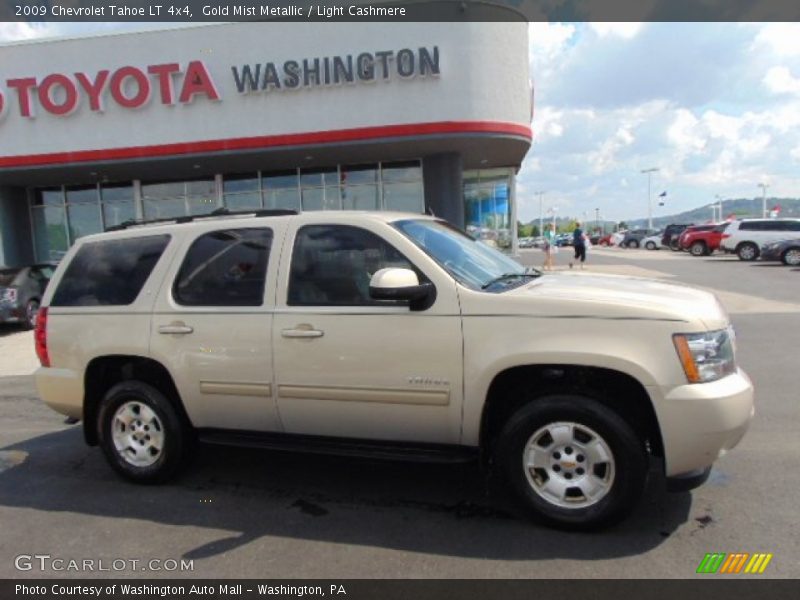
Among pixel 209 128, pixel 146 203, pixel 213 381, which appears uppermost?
pixel 209 128

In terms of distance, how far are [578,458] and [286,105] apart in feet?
48.2

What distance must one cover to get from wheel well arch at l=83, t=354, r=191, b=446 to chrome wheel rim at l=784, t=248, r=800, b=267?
24771 millimetres

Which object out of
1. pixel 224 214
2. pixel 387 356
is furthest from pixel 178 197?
pixel 387 356

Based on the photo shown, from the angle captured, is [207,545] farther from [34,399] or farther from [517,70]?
[517,70]

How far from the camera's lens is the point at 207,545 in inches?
136

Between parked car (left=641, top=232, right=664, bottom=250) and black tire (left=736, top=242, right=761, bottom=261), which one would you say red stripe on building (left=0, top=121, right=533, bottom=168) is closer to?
black tire (left=736, top=242, right=761, bottom=261)

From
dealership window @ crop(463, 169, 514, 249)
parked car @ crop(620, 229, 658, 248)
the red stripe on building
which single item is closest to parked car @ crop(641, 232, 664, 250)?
parked car @ crop(620, 229, 658, 248)

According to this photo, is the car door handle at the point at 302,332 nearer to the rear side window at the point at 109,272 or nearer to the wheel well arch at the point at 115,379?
the wheel well arch at the point at 115,379

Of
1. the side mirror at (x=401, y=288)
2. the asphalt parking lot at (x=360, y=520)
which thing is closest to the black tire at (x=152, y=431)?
the asphalt parking lot at (x=360, y=520)

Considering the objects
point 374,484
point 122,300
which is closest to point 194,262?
point 122,300

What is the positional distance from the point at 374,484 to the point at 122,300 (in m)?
2.29

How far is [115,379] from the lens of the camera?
15.3 feet

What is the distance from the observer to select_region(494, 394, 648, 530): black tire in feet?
10.7

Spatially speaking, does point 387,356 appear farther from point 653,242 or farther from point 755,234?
point 653,242
